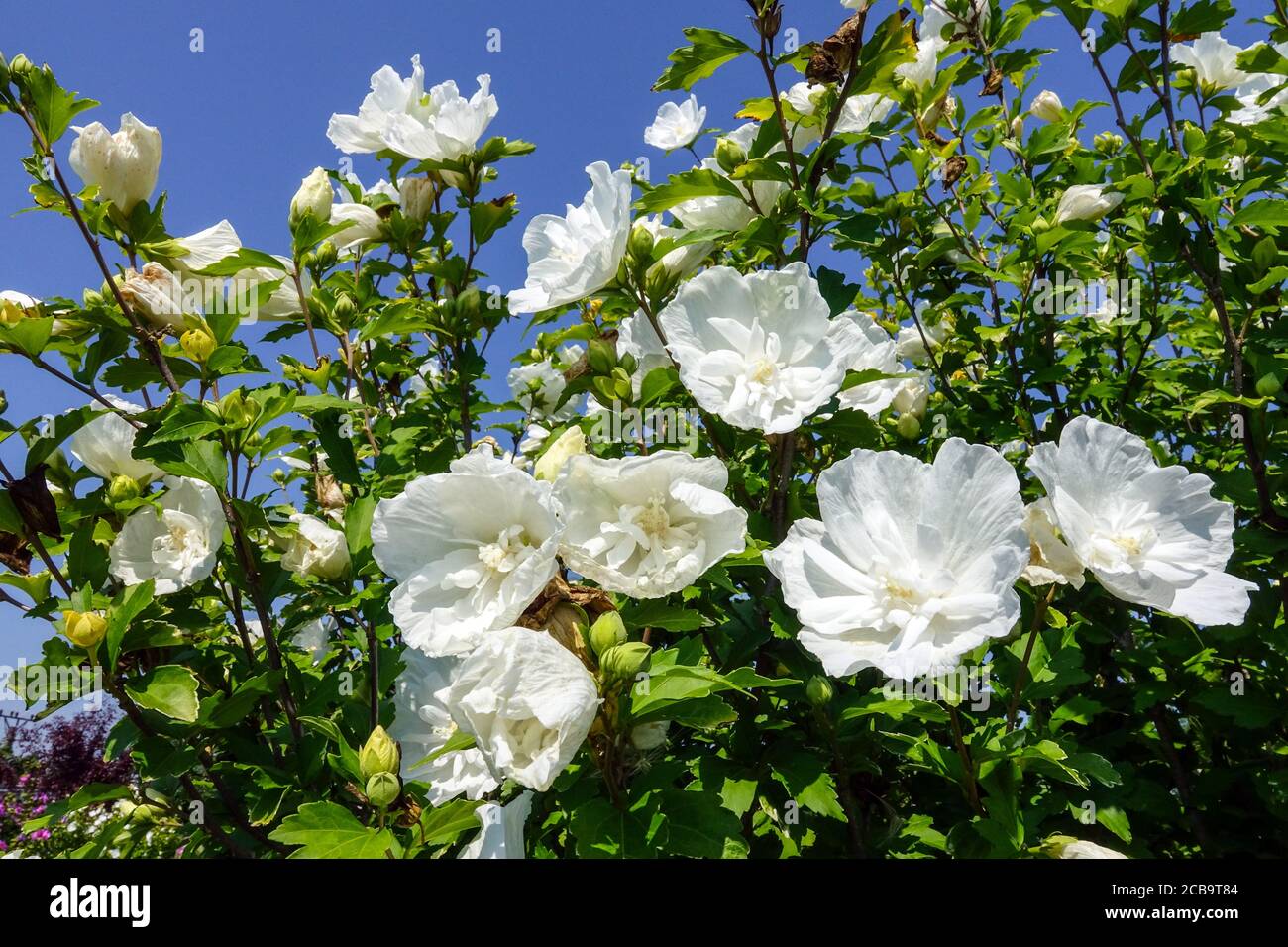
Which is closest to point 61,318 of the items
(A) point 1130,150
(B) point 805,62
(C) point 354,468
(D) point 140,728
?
(C) point 354,468

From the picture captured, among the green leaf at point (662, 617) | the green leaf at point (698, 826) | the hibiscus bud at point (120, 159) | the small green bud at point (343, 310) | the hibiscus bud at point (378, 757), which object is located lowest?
the green leaf at point (698, 826)

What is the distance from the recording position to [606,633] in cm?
119

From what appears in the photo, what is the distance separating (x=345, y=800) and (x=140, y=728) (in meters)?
0.49

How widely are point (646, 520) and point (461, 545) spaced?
32 cm

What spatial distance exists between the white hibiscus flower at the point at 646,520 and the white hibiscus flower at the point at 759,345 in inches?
11.1

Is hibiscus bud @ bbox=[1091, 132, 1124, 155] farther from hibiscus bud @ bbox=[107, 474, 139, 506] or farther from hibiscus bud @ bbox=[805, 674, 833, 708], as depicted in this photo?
hibiscus bud @ bbox=[107, 474, 139, 506]

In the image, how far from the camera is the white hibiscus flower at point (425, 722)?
5.56ft

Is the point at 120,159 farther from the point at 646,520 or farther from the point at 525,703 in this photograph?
the point at 525,703

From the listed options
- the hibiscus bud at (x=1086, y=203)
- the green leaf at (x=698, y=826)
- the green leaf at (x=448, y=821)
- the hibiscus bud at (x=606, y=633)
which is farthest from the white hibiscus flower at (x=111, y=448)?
the hibiscus bud at (x=1086, y=203)

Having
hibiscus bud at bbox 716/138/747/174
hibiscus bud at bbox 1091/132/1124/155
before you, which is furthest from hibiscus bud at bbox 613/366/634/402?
hibiscus bud at bbox 1091/132/1124/155

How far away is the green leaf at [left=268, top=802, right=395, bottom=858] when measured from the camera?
50.6 inches

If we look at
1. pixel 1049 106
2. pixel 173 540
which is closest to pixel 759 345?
pixel 173 540

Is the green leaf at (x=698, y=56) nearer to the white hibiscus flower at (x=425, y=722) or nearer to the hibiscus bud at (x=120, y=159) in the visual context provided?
the hibiscus bud at (x=120, y=159)

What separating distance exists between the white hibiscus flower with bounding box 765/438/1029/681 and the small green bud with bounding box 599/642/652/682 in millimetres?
276
